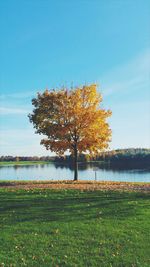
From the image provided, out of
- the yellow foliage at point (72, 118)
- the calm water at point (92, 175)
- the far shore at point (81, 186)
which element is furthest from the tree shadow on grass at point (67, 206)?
the calm water at point (92, 175)

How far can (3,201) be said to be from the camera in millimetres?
24203

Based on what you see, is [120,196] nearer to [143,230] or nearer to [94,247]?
[143,230]

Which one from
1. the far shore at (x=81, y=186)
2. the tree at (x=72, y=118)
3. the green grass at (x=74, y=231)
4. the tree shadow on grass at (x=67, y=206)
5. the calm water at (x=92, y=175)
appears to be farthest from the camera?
the calm water at (x=92, y=175)

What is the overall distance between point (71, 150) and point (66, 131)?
3.34 metres

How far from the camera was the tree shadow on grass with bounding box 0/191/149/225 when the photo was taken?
1964 centimetres

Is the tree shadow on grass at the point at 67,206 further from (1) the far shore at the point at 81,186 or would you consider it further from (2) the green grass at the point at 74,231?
(1) the far shore at the point at 81,186

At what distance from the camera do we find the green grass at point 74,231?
13.8 metres

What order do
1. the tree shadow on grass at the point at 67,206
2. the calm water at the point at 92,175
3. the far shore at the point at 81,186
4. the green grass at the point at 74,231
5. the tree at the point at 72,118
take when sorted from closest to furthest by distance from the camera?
the green grass at the point at 74,231 → the tree shadow on grass at the point at 67,206 → the far shore at the point at 81,186 → the tree at the point at 72,118 → the calm water at the point at 92,175

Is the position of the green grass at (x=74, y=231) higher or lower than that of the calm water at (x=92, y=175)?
lower

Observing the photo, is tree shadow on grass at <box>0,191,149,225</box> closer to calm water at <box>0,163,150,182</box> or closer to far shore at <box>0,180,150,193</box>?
far shore at <box>0,180,150,193</box>

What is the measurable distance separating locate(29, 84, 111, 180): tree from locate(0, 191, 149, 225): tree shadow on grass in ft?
47.6

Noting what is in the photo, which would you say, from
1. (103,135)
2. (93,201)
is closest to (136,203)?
(93,201)

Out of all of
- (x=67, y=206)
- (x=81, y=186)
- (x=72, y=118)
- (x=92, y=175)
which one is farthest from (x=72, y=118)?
(x=92, y=175)

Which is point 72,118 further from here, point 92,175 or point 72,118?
point 92,175
